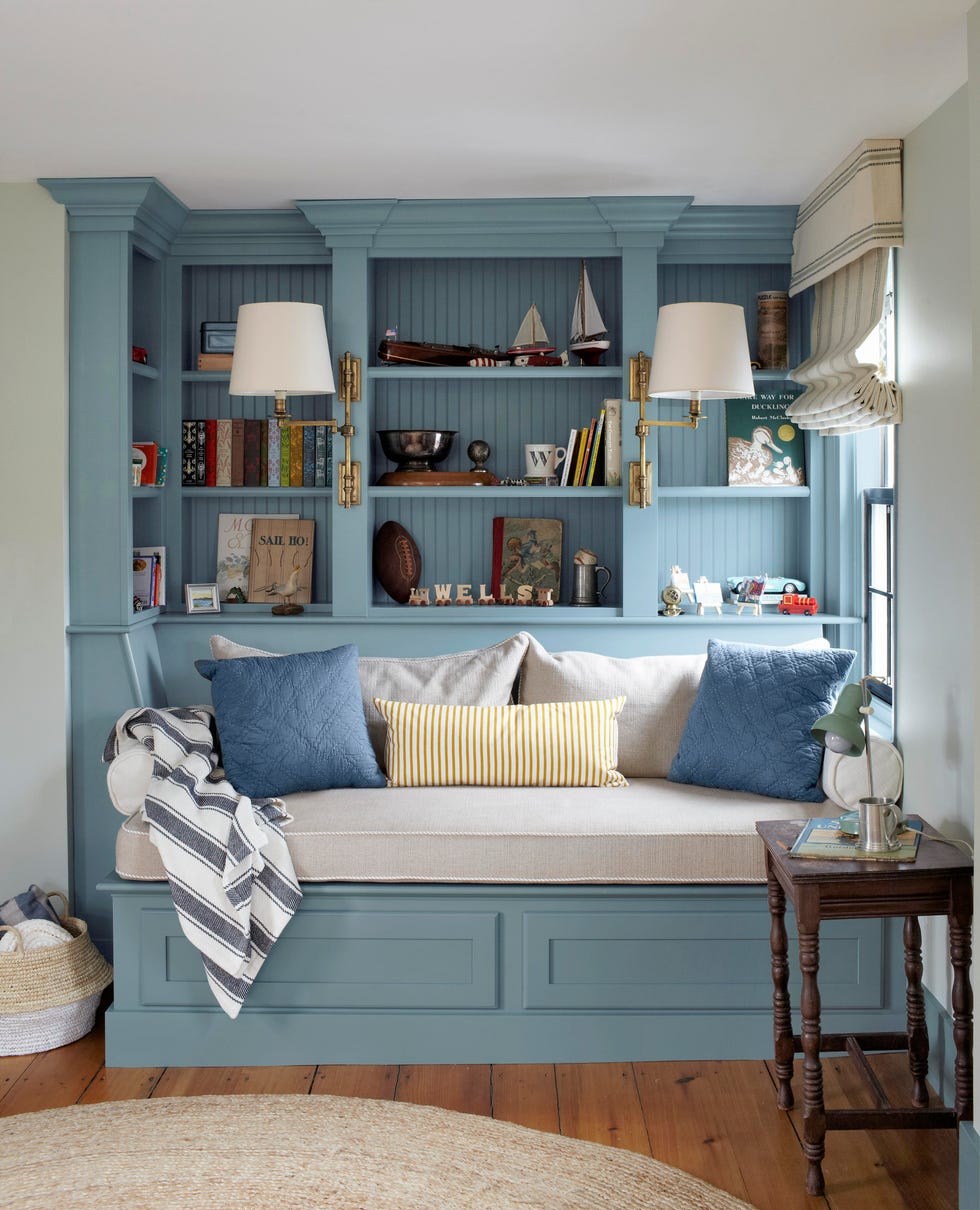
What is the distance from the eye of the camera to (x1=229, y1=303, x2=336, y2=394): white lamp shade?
12.3 feet

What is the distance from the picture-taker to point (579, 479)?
421cm

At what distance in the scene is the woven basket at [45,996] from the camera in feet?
10.8

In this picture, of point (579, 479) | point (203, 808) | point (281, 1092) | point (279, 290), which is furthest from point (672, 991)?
point (279, 290)

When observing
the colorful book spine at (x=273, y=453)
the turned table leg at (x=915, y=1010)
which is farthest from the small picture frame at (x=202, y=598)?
the turned table leg at (x=915, y=1010)

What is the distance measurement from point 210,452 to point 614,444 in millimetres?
1503

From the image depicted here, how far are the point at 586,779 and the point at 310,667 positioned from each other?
3.07ft

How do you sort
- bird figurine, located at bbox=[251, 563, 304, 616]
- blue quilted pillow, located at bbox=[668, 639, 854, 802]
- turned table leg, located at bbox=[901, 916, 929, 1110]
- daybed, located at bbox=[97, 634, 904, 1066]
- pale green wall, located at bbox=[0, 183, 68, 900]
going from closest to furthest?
1. turned table leg, located at bbox=[901, 916, 929, 1110]
2. daybed, located at bbox=[97, 634, 904, 1066]
3. blue quilted pillow, located at bbox=[668, 639, 854, 802]
4. pale green wall, located at bbox=[0, 183, 68, 900]
5. bird figurine, located at bbox=[251, 563, 304, 616]

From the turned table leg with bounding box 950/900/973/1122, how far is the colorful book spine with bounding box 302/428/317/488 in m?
2.65

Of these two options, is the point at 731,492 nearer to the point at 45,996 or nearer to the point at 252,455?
the point at 252,455

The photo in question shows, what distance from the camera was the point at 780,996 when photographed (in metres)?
2.97

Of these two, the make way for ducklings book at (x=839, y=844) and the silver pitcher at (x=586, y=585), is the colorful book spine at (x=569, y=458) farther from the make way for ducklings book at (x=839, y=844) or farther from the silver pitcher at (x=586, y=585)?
the make way for ducklings book at (x=839, y=844)

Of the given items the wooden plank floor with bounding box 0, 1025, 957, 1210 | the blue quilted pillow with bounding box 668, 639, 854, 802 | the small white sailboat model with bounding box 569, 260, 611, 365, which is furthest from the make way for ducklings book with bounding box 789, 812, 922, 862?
the small white sailboat model with bounding box 569, 260, 611, 365

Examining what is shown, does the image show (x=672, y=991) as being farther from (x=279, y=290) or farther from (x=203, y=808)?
(x=279, y=290)

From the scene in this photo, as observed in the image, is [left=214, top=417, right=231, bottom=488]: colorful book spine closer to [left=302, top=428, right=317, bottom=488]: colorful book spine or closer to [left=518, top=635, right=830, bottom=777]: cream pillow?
[left=302, top=428, right=317, bottom=488]: colorful book spine
